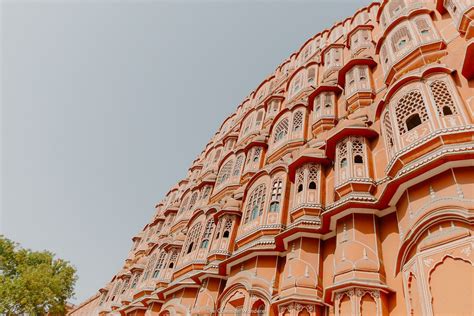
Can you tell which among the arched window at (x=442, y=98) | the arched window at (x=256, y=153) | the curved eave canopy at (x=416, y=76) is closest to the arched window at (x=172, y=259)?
the arched window at (x=256, y=153)

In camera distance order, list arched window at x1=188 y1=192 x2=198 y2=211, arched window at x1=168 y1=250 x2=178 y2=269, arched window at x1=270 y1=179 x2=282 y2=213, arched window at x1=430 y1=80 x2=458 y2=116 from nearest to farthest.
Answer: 1. arched window at x1=430 y1=80 x2=458 y2=116
2. arched window at x1=270 y1=179 x2=282 y2=213
3. arched window at x1=168 y1=250 x2=178 y2=269
4. arched window at x1=188 y1=192 x2=198 y2=211

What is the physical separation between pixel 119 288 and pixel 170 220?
271 inches

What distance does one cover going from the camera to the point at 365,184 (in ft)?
35.4

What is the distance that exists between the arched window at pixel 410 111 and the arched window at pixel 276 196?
5.89 metres

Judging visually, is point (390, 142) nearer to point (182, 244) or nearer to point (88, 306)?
point (182, 244)

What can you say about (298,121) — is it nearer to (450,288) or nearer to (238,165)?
(238,165)

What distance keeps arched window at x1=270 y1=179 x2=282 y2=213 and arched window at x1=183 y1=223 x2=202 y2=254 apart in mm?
5720

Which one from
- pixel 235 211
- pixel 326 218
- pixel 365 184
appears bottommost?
pixel 326 218

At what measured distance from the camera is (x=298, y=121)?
1853cm

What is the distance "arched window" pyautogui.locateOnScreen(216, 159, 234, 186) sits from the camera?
2145cm

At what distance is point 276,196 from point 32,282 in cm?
2226

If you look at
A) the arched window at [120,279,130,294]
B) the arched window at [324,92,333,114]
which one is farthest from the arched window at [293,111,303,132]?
the arched window at [120,279,130,294]

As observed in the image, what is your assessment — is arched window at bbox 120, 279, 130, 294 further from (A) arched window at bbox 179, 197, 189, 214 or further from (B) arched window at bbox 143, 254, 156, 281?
(A) arched window at bbox 179, 197, 189, 214

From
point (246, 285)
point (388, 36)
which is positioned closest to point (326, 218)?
point (246, 285)
